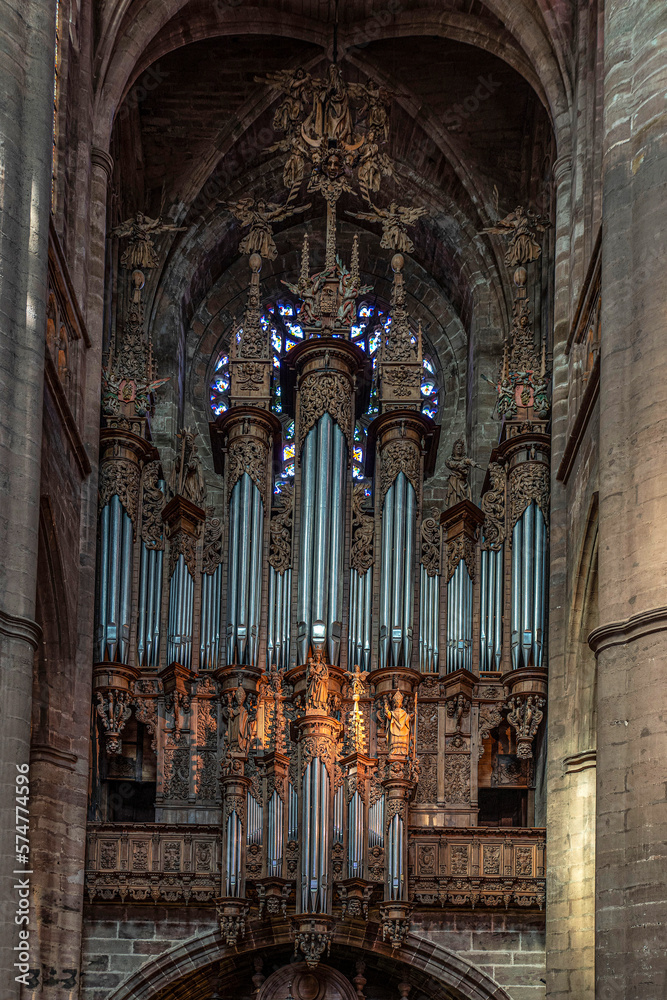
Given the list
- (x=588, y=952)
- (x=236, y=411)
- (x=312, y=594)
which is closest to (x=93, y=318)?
(x=236, y=411)

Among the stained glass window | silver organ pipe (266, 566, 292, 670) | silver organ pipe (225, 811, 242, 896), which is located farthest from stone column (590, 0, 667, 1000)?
the stained glass window

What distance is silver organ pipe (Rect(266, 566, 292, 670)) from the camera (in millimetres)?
22594

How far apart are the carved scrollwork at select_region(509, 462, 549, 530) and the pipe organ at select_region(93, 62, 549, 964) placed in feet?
0.10

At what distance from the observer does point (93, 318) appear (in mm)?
22984

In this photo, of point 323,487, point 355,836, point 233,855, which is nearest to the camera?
point 233,855

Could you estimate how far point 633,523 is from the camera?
1597cm

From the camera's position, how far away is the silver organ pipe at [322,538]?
22.4 meters

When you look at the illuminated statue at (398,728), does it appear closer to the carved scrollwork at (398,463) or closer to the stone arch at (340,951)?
the stone arch at (340,951)

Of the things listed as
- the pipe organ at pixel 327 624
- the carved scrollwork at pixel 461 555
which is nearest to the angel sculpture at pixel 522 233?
the pipe organ at pixel 327 624

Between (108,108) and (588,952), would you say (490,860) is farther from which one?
(108,108)

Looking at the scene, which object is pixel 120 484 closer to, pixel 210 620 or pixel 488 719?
pixel 210 620

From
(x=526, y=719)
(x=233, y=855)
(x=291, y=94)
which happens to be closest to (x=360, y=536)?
(x=526, y=719)

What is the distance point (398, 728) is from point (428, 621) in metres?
2.06

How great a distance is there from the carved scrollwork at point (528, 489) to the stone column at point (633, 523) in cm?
607
